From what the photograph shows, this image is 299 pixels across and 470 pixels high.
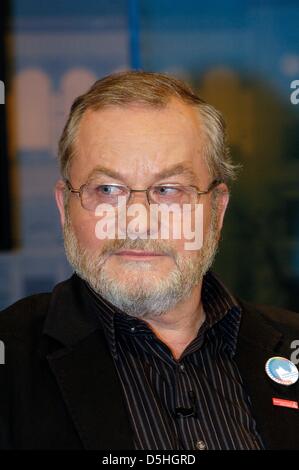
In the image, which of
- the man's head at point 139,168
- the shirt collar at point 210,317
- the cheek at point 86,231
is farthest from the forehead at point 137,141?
the shirt collar at point 210,317

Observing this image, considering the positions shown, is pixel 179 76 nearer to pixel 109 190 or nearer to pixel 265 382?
pixel 109 190

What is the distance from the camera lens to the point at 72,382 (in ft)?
6.38

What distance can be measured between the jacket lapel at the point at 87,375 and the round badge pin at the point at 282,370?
435 millimetres

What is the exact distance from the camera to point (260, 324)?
7.61ft

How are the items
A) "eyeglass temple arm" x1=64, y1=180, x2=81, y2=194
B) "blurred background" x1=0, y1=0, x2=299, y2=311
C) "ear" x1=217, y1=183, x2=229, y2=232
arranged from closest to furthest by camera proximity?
1. "eyeglass temple arm" x1=64, y1=180, x2=81, y2=194
2. "ear" x1=217, y1=183, x2=229, y2=232
3. "blurred background" x1=0, y1=0, x2=299, y2=311

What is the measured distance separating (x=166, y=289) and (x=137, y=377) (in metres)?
0.23

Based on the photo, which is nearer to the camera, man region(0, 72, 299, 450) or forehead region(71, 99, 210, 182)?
man region(0, 72, 299, 450)

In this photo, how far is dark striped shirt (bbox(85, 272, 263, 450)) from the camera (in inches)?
77.1

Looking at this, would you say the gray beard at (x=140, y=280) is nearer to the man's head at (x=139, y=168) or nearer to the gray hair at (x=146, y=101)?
the man's head at (x=139, y=168)

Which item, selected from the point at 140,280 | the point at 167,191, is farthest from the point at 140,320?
the point at 167,191

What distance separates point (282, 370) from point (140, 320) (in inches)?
15.6

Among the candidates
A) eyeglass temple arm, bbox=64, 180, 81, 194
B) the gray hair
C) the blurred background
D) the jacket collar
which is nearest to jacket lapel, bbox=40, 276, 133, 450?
the jacket collar

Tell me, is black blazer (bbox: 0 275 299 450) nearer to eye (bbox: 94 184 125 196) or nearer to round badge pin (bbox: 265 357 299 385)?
round badge pin (bbox: 265 357 299 385)
